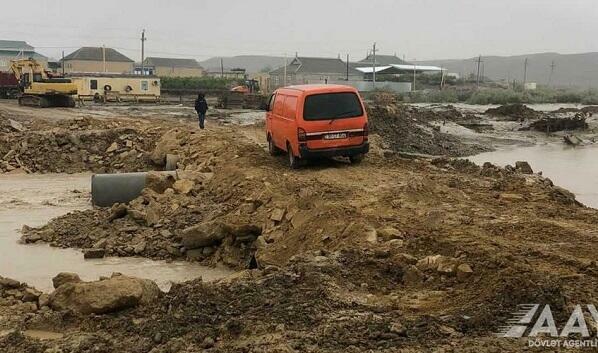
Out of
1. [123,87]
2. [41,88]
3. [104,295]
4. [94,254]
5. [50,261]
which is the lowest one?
[50,261]

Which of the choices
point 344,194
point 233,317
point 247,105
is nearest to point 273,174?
point 344,194

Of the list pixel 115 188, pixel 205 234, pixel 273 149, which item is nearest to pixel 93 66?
pixel 273 149

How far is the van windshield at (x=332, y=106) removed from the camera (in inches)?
516

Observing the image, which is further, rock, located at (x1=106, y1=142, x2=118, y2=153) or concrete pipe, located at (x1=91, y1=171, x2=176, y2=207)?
rock, located at (x1=106, y1=142, x2=118, y2=153)

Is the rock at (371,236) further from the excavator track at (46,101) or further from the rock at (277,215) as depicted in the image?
the excavator track at (46,101)

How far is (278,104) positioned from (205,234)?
505cm

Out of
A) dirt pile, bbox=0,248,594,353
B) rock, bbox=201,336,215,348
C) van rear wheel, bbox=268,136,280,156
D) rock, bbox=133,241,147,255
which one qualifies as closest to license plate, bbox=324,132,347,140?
van rear wheel, bbox=268,136,280,156

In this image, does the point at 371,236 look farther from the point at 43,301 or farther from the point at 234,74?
the point at 234,74

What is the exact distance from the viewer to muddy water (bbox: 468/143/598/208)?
60.0 feet

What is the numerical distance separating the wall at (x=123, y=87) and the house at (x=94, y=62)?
51886 millimetres

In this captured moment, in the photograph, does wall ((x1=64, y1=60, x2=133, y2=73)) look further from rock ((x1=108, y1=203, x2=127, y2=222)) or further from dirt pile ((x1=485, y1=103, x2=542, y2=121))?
rock ((x1=108, y1=203, x2=127, y2=222))

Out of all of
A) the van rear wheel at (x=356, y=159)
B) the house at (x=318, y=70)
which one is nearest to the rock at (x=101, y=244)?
the van rear wheel at (x=356, y=159)

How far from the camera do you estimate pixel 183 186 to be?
13.8m

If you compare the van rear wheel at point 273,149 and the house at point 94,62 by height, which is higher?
the house at point 94,62
